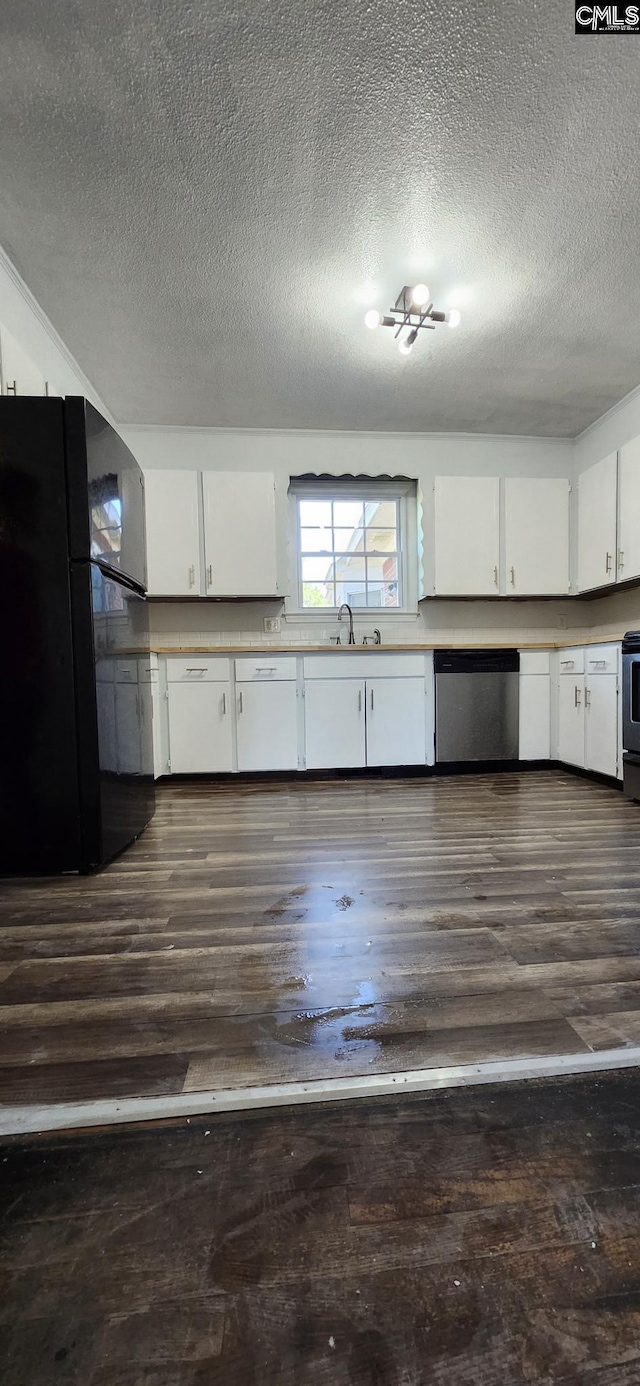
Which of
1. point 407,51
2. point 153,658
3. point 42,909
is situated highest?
point 407,51

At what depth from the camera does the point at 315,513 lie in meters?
4.05

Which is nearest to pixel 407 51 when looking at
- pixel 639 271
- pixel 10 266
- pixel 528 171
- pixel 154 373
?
pixel 528 171

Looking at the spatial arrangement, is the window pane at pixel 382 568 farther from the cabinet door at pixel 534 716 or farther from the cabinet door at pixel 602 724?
the cabinet door at pixel 602 724

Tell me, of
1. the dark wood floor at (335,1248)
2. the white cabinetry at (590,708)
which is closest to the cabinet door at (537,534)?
the white cabinetry at (590,708)

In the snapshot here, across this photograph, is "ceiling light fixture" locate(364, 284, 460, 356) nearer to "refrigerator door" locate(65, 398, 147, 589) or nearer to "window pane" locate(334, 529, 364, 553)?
"refrigerator door" locate(65, 398, 147, 589)

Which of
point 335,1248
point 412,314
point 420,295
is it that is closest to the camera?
point 335,1248

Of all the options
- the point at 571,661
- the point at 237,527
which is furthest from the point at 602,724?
the point at 237,527

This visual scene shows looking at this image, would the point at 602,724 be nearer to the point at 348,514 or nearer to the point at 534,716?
the point at 534,716

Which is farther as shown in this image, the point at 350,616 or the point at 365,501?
the point at 365,501

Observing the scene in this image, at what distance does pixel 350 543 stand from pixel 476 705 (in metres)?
1.59

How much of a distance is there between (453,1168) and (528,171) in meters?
2.81

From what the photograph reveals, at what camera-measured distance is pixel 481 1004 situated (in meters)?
1.08

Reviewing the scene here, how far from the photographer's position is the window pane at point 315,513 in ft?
13.2

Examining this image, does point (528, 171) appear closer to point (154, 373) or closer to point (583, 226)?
point (583, 226)
